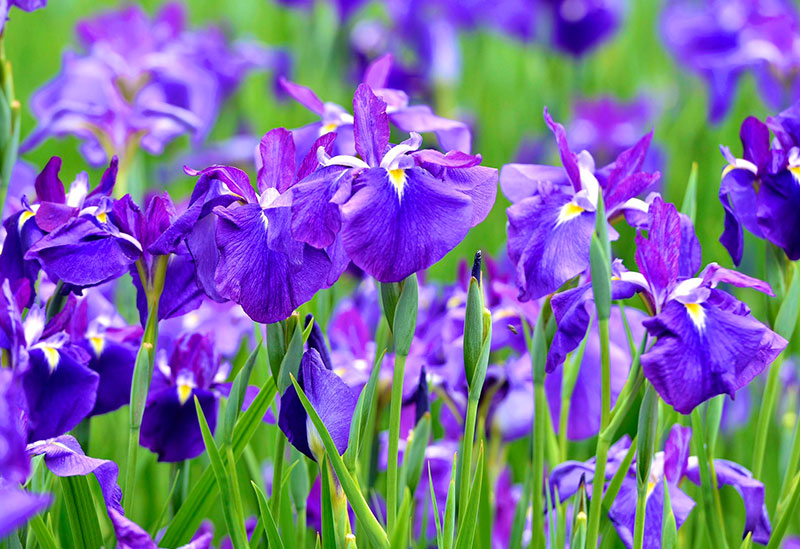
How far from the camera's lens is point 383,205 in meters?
0.92

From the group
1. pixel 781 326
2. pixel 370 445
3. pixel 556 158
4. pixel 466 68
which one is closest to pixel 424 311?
pixel 370 445

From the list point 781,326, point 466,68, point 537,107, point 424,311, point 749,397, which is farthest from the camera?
point 466,68

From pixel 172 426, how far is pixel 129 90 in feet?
5.70

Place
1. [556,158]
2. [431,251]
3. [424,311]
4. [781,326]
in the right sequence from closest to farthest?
[431,251]
[781,326]
[424,311]
[556,158]

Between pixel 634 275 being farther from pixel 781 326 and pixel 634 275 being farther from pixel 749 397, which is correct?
pixel 749 397

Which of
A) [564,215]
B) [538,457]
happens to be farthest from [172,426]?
[564,215]

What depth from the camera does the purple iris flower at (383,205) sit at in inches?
35.5

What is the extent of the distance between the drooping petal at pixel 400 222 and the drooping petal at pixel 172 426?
42 cm

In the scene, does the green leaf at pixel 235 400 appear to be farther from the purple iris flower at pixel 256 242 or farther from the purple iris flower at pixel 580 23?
the purple iris flower at pixel 580 23

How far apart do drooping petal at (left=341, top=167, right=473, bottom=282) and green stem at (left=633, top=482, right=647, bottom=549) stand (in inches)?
13.7

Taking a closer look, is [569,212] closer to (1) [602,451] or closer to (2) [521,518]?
(1) [602,451]

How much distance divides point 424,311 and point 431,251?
0.92 meters

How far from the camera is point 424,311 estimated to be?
1823 millimetres

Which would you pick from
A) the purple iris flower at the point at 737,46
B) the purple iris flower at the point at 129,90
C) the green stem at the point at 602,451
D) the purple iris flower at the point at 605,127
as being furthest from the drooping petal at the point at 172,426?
the purple iris flower at the point at 605,127
